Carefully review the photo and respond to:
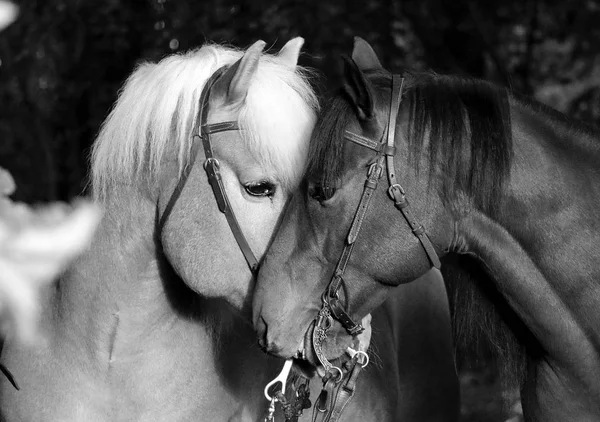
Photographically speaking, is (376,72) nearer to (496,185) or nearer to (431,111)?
(431,111)

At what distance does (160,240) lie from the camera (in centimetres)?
260

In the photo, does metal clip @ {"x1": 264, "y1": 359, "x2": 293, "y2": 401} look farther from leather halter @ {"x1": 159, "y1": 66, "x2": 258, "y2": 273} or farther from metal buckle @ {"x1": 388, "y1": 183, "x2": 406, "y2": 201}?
metal buckle @ {"x1": 388, "y1": 183, "x2": 406, "y2": 201}

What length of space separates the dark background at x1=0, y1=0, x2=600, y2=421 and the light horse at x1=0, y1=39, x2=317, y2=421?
6.09 feet

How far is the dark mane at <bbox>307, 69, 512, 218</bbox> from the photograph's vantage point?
2.22 metres

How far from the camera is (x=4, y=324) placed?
31.3 inches

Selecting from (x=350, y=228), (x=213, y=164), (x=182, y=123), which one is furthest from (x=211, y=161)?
(x=350, y=228)

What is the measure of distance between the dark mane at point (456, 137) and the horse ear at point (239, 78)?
370 millimetres

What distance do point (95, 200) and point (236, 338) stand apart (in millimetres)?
713

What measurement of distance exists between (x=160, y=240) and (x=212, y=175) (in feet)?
0.92

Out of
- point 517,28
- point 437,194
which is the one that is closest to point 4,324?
point 437,194

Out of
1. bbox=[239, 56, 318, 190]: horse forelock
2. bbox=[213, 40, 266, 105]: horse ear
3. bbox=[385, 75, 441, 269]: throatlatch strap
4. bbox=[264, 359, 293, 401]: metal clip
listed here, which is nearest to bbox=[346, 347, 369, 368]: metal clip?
bbox=[264, 359, 293, 401]: metal clip

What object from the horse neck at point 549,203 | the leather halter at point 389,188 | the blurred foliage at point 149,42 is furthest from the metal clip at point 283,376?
the blurred foliage at point 149,42

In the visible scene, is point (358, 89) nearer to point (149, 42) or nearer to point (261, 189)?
point (261, 189)

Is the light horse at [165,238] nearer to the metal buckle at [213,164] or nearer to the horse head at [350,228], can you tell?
the metal buckle at [213,164]
